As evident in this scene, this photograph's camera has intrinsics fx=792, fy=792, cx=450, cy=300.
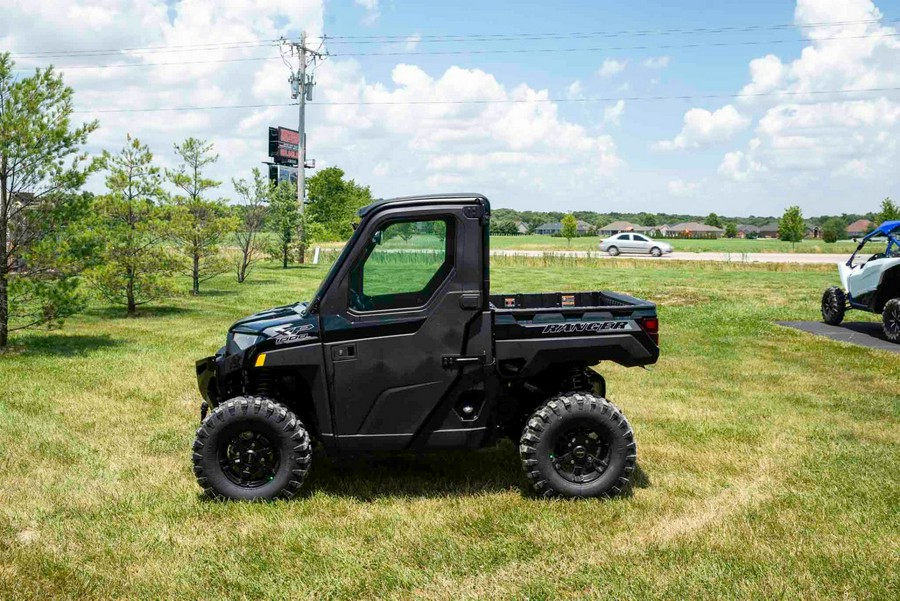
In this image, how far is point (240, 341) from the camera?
5.86 meters

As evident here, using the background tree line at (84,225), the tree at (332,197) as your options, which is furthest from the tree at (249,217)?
the tree at (332,197)

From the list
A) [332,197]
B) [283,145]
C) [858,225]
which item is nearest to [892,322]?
[283,145]

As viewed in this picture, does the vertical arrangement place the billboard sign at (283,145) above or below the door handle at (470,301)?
above

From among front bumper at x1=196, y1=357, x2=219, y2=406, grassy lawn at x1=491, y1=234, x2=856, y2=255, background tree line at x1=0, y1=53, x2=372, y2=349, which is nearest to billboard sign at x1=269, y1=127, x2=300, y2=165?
grassy lawn at x1=491, y1=234, x2=856, y2=255

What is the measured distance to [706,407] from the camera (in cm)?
896

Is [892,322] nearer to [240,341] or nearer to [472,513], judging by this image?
[472,513]

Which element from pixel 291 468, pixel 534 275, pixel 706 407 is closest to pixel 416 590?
pixel 291 468

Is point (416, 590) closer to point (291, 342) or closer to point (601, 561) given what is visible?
point (601, 561)

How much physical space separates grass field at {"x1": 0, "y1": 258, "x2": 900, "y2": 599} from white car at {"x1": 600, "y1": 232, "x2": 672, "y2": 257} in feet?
133

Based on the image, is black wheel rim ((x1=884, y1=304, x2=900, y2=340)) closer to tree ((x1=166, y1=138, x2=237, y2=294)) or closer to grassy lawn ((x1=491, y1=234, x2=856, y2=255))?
tree ((x1=166, y1=138, x2=237, y2=294))

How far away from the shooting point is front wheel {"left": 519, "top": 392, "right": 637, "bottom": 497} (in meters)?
5.62

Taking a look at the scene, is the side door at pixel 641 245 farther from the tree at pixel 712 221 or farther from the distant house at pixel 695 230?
the tree at pixel 712 221

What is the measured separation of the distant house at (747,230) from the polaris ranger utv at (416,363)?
15453 centimetres

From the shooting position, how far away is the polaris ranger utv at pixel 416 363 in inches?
218
